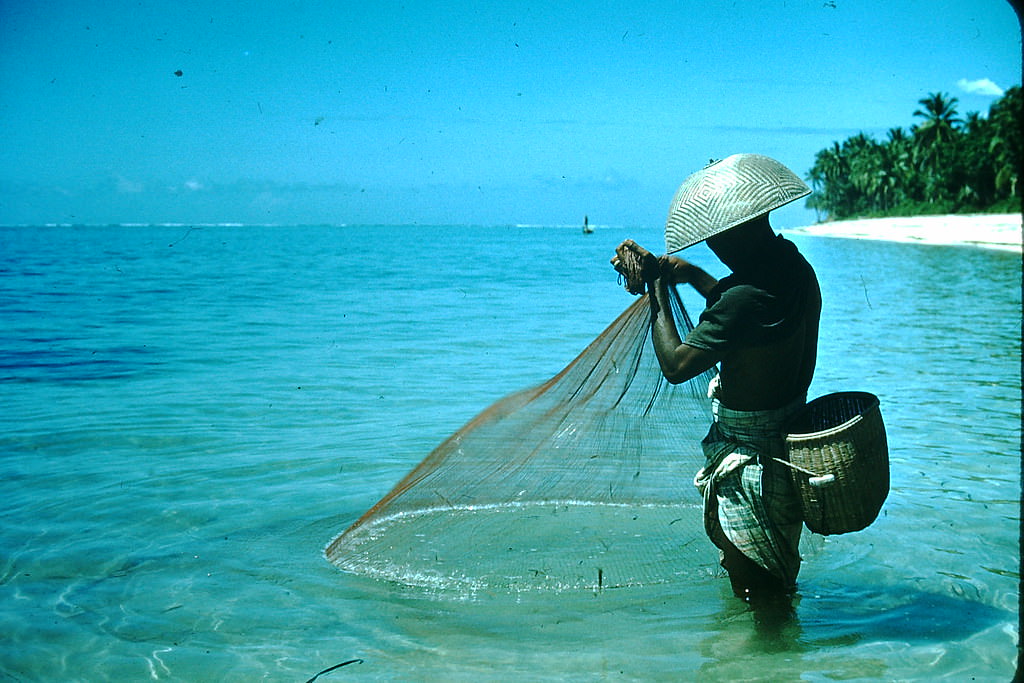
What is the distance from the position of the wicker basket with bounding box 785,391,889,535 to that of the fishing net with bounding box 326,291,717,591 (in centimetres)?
73

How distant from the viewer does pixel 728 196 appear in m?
2.98

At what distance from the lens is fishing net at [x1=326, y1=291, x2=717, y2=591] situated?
381 centimetres

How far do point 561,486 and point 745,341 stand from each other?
55.7 inches

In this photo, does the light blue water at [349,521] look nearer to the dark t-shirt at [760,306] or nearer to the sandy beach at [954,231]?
the dark t-shirt at [760,306]

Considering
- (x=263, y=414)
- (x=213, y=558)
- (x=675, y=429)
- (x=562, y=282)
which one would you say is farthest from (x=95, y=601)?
(x=562, y=282)

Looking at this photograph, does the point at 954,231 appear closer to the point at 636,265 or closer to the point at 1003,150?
the point at 1003,150

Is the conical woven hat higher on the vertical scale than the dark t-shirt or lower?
higher

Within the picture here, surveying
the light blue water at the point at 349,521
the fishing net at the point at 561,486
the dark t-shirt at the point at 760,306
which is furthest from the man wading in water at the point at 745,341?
the light blue water at the point at 349,521

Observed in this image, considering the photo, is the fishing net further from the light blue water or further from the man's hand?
the man's hand

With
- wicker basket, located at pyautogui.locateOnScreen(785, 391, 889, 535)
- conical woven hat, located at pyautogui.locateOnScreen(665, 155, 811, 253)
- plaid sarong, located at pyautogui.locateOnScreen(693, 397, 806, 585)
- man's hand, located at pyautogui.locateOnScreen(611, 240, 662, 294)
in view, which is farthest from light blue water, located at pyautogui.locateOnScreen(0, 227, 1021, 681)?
conical woven hat, located at pyautogui.locateOnScreen(665, 155, 811, 253)

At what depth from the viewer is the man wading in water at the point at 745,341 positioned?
117 inches

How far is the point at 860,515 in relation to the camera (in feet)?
9.94

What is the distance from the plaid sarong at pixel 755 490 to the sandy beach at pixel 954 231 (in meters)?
30.8

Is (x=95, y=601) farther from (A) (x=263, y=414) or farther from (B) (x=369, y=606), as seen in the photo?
(A) (x=263, y=414)
